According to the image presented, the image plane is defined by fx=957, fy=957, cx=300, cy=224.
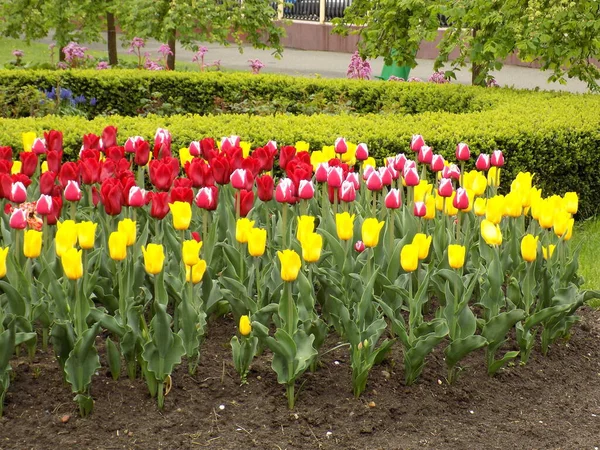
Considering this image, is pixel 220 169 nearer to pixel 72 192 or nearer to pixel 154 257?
pixel 72 192

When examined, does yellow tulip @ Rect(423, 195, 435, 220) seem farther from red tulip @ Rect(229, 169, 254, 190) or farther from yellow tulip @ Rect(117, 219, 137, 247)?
yellow tulip @ Rect(117, 219, 137, 247)

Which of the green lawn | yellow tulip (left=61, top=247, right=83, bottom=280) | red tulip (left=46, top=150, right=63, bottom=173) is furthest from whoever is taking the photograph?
the green lawn

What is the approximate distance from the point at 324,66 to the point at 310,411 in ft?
61.5

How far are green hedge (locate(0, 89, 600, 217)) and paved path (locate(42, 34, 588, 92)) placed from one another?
379 inches

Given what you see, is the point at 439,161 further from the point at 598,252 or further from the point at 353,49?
the point at 353,49

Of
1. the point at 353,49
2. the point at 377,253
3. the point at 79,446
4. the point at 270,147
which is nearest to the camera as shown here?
the point at 79,446

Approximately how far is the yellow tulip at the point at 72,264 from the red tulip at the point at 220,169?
92 cm

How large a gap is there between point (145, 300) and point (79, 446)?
719 millimetres

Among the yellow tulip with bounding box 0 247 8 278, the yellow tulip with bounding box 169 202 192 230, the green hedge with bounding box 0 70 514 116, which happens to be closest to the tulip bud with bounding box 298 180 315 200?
the yellow tulip with bounding box 169 202 192 230

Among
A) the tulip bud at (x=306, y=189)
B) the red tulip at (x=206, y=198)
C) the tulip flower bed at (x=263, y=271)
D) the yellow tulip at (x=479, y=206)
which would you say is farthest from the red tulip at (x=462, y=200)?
the red tulip at (x=206, y=198)

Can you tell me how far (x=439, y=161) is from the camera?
439 cm

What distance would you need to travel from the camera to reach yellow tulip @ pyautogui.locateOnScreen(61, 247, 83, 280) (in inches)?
126

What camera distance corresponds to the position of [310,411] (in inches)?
136

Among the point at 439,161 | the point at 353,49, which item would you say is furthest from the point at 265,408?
the point at 353,49
